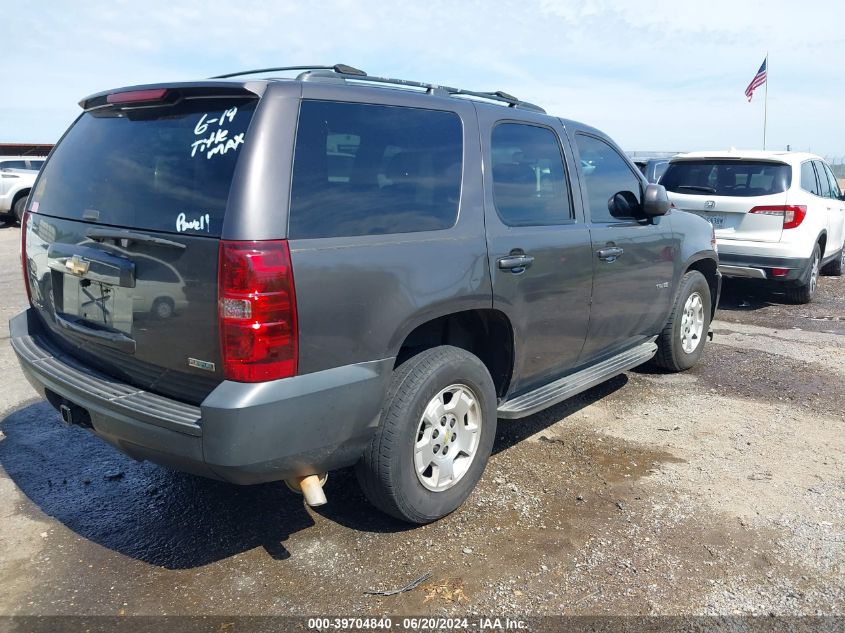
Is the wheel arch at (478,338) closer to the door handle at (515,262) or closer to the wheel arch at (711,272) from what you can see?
the door handle at (515,262)

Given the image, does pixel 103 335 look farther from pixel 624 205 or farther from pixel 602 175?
pixel 624 205

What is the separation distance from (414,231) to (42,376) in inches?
70.3

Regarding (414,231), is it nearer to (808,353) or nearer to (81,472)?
(81,472)

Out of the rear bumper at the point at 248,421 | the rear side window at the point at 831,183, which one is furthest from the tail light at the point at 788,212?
the rear bumper at the point at 248,421

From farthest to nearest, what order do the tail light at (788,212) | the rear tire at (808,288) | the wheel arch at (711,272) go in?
1. the rear tire at (808,288)
2. the tail light at (788,212)
3. the wheel arch at (711,272)

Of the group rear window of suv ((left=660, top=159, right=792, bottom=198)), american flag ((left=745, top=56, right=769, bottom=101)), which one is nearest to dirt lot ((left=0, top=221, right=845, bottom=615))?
rear window of suv ((left=660, top=159, right=792, bottom=198))

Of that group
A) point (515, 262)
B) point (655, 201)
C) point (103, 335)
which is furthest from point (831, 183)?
point (103, 335)

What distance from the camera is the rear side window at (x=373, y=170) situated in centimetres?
266

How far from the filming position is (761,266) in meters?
7.84

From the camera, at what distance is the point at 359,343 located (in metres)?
2.74

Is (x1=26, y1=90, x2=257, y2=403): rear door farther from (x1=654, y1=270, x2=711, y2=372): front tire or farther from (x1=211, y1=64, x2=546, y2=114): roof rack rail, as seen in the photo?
(x1=654, y1=270, x2=711, y2=372): front tire

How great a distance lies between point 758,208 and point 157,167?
6951mm

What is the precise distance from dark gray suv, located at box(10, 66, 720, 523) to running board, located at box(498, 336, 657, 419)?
0.08 feet

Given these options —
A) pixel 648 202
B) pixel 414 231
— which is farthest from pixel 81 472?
pixel 648 202
